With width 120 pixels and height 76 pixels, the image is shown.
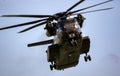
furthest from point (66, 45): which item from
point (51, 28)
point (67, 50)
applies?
point (51, 28)

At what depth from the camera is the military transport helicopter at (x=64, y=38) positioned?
2516 centimetres

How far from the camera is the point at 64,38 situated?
2550cm

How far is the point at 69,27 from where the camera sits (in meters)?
25.7

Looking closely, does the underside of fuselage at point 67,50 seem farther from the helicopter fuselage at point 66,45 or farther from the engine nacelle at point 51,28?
the engine nacelle at point 51,28

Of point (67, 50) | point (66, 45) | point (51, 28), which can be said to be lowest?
point (67, 50)

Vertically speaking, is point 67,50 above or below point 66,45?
below

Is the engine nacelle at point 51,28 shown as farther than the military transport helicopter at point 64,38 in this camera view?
Yes

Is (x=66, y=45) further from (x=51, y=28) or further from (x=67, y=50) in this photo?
(x=51, y=28)

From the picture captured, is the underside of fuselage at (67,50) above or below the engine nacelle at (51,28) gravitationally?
below

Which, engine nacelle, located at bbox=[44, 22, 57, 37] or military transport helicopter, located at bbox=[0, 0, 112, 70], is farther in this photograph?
engine nacelle, located at bbox=[44, 22, 57, 37]

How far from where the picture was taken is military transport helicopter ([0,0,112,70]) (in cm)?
2516

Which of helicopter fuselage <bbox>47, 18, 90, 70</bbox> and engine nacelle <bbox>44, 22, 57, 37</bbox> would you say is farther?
engine nacelle <bbox>44, 22, 57, 37</bbox>

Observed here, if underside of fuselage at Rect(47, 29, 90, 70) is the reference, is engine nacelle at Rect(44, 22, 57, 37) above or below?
above

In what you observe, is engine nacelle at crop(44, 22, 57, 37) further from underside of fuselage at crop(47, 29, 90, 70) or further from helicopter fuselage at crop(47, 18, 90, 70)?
underside of fuselage at crop(47, 29, 90, 70)
